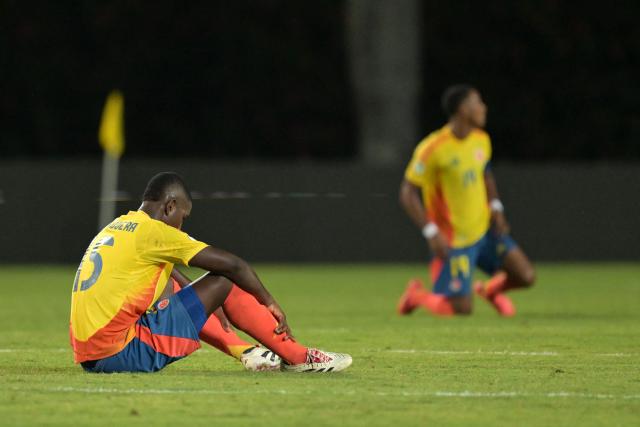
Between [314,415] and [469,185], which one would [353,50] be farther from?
[314,415]

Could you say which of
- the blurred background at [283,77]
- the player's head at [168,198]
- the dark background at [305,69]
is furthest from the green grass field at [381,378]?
the dark background at [305,69]

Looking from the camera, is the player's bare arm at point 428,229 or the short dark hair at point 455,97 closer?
the player's bare arm at point 428,229

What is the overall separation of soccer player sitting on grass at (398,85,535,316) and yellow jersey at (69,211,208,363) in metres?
6.18

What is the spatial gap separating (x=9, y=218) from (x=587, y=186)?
9.33 m

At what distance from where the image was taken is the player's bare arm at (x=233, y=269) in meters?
8.83

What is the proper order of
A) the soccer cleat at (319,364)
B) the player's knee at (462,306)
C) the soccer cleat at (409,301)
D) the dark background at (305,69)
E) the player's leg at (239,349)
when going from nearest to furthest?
1. the soccer cleat at (319,364)
2. the player's leg at (239,349)
3. the player's knee at (462,306)
4. the soccer cleat at (409,301)
5. the dark background at (305,69)

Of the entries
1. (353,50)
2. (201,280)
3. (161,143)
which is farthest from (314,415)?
(161,143)

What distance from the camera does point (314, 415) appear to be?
7598mm

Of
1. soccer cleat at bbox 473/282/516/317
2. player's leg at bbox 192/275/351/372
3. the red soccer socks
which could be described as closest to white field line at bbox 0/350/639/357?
player's leg at bbox 192/275/351/372

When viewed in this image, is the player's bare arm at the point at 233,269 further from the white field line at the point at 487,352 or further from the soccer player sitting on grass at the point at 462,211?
the soccer player sitting on grass at the point at 462,211

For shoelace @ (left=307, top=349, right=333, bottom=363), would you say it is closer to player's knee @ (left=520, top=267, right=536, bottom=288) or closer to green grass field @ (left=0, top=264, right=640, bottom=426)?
green grass field @ (left=0, top=264, right=640, bottom=426)

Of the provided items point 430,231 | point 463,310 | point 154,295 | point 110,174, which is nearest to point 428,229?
point 430,231

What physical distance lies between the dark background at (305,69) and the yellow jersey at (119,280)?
74.4ft

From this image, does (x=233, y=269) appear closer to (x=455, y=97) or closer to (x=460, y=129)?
(x=455, y=97)
